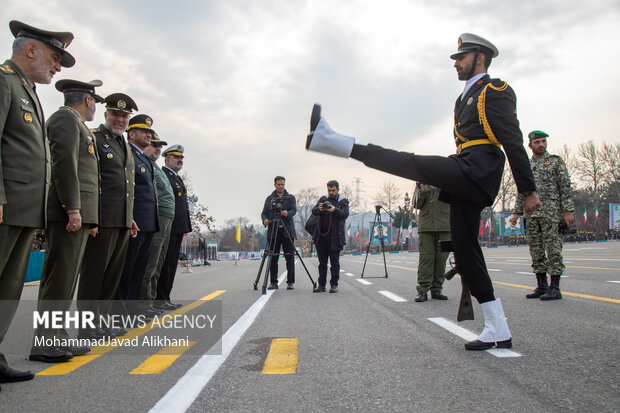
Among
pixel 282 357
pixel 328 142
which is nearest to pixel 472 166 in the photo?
pixel 328 142

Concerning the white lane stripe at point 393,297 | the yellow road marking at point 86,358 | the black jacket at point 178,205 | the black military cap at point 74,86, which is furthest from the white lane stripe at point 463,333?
the black jacket at point 178,205

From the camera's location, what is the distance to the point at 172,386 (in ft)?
7.93

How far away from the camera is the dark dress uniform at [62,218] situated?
324 cm

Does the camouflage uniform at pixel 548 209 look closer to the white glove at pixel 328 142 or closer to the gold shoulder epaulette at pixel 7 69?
the white glove at pixel 328 142

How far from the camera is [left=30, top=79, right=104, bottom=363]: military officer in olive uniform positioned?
3.22 metres

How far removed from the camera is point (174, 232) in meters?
6.41

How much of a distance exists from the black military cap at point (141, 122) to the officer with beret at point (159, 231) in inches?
13.4

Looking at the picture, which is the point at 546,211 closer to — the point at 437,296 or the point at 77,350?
the point at 437,296

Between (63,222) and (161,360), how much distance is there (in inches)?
49.6

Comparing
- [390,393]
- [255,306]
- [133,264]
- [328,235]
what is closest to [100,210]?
[133,264]

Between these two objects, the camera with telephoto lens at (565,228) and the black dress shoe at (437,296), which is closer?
the camera with telephoto lens at (565,228)

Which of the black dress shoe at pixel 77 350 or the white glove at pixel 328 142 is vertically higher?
the white glove at pixel 328 142

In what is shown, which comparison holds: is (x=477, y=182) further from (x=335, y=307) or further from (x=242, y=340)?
(x=335, y=307)

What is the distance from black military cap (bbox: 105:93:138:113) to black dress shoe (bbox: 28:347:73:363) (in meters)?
2.19
